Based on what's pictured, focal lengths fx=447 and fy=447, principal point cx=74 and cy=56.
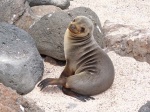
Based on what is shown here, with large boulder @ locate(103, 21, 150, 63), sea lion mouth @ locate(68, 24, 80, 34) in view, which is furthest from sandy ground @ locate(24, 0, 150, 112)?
sea lion mouth @ locate(68, 24, 80, 34)

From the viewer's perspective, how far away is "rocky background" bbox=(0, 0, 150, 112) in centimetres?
483

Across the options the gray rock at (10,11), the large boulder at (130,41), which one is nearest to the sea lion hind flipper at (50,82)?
the large boulder at (130,41)

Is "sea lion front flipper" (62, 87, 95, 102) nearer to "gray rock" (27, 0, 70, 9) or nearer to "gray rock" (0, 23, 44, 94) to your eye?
"gray rock" (0, 23, 44, 94)

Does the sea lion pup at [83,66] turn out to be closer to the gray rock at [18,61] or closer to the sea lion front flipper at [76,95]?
the sea lion front flipper at [76,95]

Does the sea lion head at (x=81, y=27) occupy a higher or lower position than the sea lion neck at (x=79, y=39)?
higher

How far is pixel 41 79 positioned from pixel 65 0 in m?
2.46

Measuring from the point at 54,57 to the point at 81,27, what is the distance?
2.27 feet

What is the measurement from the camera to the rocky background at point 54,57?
190 inches

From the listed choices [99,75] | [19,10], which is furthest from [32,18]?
[99,75]

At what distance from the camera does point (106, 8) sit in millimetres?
7859

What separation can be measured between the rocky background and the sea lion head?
42 centimetres

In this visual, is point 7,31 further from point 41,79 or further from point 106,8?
point 106,8

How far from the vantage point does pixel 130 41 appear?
6000 mm

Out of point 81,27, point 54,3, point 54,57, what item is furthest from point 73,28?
point 54,3
